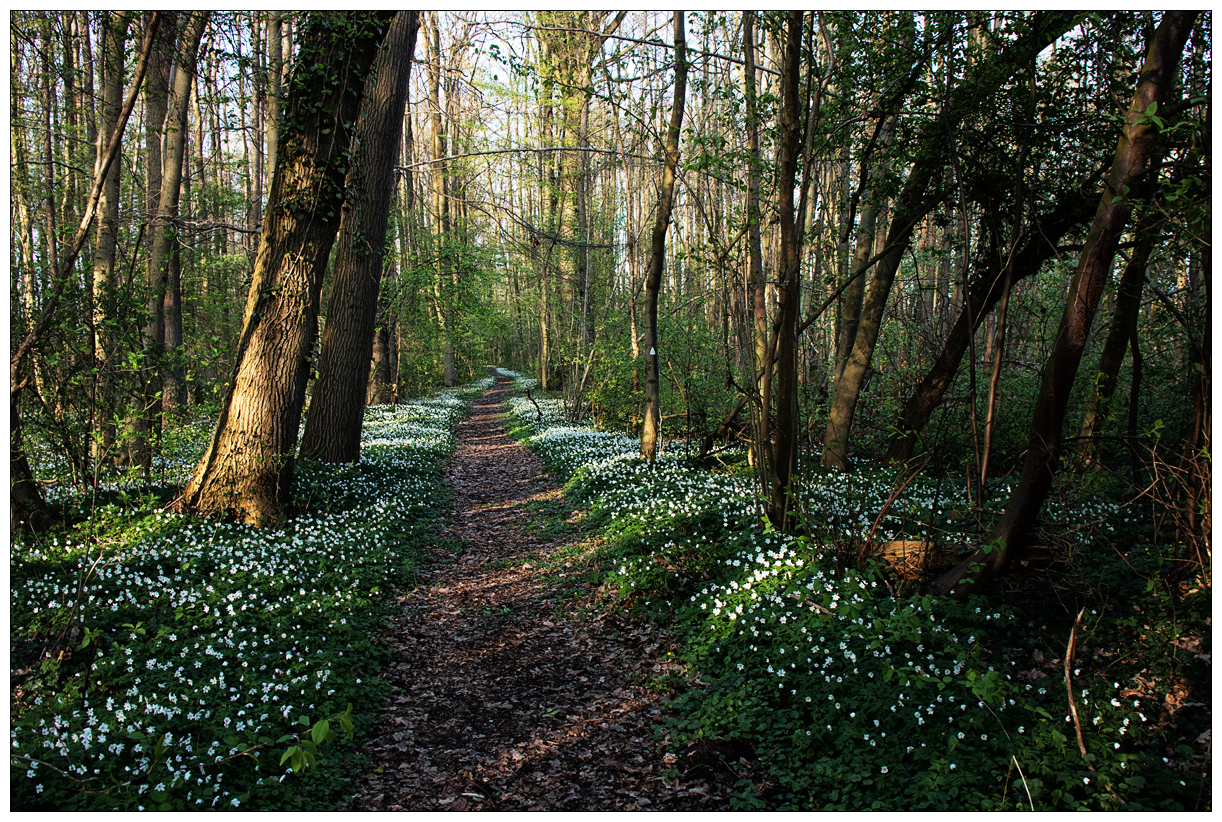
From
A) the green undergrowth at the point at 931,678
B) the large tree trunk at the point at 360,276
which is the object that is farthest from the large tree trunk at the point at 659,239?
the green undergrowth at the point at 931,678

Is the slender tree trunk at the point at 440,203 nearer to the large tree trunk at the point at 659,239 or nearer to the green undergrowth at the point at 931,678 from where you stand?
the large tree trunk at the point at 659,239

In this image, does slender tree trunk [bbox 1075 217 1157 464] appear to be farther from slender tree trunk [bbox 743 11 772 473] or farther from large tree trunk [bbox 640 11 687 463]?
large tree trunk [bbox 640 11 687 463]

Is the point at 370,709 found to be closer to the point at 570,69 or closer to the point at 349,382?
the point at 349,382

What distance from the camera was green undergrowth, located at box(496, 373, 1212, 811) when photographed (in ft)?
10.9

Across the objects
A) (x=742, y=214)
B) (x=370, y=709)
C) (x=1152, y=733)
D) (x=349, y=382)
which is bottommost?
(x=370, y=709)

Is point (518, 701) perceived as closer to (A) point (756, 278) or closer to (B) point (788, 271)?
(B) point (788, 271)

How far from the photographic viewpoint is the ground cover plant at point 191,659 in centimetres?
323

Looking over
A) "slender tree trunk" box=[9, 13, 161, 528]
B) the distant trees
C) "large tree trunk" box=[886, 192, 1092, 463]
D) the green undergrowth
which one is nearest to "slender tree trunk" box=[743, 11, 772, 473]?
the distant trees

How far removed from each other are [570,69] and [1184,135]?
954 cm

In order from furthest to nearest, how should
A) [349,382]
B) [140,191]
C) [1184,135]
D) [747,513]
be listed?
[140,191] → [349,382] → [747,513] → [1184,135]

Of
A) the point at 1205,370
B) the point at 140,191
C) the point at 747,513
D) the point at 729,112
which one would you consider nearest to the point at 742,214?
the point at 729,112

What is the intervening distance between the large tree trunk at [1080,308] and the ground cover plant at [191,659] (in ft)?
15.1

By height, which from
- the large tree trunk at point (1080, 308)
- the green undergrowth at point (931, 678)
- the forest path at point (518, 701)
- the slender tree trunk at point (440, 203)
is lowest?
the forest path at point (518, 701)

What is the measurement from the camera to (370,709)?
4.48 m
